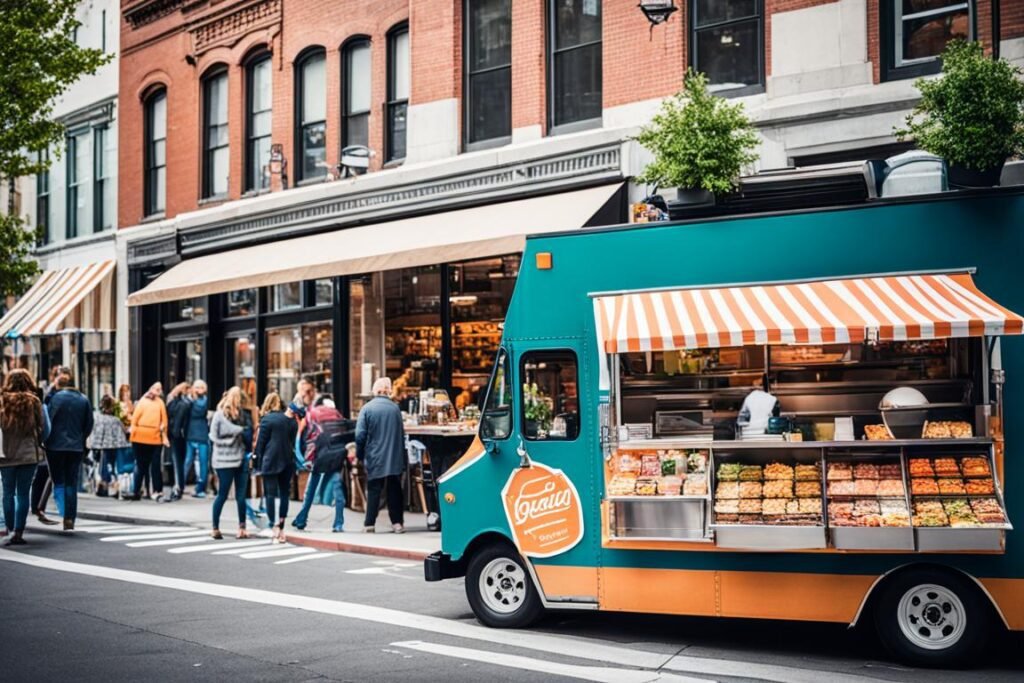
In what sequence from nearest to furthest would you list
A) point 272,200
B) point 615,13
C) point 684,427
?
point 684,427
point 615,13
point 272,200

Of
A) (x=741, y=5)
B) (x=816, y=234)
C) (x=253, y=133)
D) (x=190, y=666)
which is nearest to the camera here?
(x=190, y=666)

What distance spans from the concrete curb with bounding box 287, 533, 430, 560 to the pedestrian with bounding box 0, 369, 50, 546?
3.26m

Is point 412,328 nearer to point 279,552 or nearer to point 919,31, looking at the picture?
point 279,552

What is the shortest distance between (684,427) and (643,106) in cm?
662

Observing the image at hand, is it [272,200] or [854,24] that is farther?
[272,200]

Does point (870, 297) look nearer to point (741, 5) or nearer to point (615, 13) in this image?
point (741, 5)

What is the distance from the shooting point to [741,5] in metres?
14.5

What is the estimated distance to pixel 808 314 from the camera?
27.0 ft

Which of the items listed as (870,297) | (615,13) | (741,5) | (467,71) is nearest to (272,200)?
(467,71)

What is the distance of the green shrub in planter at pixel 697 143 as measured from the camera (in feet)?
34.1

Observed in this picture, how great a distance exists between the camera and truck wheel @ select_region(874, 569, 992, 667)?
7926 millimetres

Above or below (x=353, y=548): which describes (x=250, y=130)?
above

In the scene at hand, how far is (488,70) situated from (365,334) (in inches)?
184

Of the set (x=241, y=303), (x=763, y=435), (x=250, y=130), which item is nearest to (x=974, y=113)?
(x=763, y=435)
